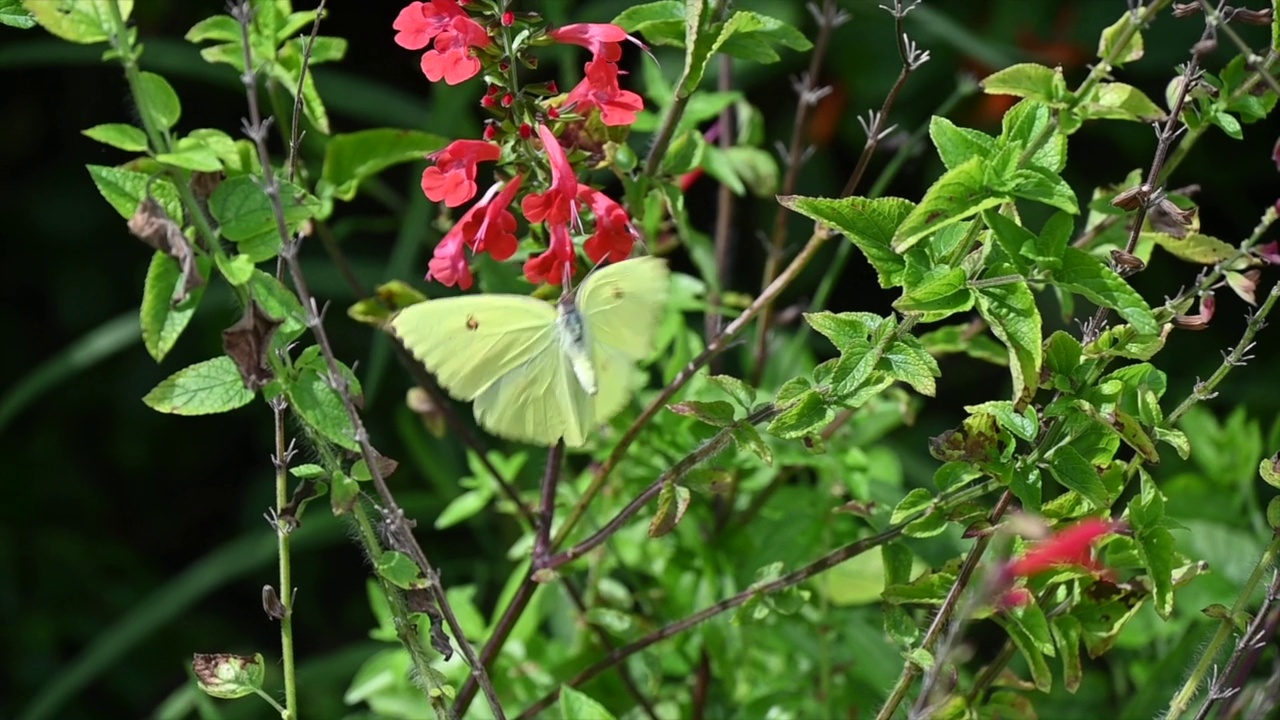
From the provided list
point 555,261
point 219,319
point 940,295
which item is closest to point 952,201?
point 940,295

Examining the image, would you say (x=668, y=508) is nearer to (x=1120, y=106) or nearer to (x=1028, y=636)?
(x=1028, y=636)

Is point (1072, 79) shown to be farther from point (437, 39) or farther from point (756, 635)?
point (437, 39)

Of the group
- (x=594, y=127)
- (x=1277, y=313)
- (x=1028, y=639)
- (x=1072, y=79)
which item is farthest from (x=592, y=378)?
(x=1277, y=313)

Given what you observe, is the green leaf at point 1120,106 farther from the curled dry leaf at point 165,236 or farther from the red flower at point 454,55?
the curled dry leaf at point 165,236

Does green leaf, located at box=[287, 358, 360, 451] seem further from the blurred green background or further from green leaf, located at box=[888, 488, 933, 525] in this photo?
the blurred green background

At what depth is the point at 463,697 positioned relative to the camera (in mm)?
1020

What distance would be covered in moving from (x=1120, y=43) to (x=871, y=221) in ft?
0.62

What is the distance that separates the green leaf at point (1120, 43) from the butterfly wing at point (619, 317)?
1.01 feet

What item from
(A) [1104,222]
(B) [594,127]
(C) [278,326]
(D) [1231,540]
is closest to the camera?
(C) [278,326]

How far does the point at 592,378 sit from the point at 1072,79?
162 cm

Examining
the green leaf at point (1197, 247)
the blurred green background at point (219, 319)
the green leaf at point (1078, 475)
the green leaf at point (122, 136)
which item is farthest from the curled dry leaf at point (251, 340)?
the blurred green background at point (219, 319)

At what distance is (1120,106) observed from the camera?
2.84ft

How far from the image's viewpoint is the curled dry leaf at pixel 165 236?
0.76 metres

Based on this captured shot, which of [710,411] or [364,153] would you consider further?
[364,153]
